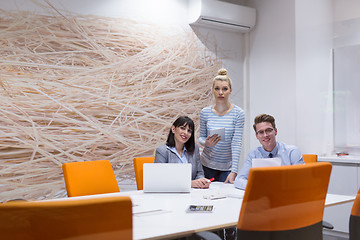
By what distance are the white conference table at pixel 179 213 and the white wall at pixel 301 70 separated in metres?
2.45

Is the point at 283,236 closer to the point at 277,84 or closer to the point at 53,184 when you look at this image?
the point at 53,184

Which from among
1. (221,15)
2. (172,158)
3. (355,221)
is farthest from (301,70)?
(355,221)

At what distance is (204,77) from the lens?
5016 millimetres

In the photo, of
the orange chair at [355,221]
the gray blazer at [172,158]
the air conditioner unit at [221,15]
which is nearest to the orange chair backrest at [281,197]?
the orange chair at [355,221]

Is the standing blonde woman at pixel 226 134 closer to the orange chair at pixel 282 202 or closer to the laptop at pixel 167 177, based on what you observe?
the laptop at pixel 167 177

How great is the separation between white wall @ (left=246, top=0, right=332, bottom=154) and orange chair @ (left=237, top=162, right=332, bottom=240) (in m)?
3.30

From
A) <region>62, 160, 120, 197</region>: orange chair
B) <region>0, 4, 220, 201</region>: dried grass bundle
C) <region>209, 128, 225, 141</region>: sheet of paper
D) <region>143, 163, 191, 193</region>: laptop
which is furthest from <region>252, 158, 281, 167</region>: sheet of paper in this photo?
<region>0, 4, 220, 201</region>: dried grass bundle

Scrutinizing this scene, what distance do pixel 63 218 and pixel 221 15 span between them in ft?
13.9

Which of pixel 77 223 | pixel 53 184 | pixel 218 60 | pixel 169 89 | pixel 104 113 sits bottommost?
pixel 53 184

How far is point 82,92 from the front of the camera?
13.2 ft

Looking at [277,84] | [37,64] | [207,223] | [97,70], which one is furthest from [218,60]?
[207,223]

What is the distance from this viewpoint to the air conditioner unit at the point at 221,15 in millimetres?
4812

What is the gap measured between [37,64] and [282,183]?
9.92ft

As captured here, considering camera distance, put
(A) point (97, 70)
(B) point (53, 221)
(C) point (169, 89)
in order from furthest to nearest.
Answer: (C) point (169, 89)
(A) point (97, 70)
(B) point (53, 221)
